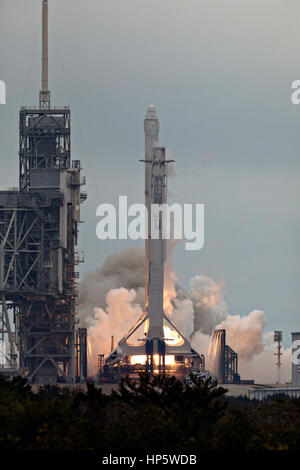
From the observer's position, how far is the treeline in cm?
6531

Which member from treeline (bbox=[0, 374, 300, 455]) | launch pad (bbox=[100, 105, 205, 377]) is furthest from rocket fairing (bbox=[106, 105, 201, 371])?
treeline (bbox=[0, 374, 300, 455])

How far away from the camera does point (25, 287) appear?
148 metres

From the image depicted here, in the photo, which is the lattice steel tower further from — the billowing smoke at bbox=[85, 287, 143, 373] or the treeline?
the treeline

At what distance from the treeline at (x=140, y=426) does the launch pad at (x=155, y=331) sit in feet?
213

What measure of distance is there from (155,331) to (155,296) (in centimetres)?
358

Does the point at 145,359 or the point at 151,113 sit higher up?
the point at 151,113

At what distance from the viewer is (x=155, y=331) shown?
149750 millimetres

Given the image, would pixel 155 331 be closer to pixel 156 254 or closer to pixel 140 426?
pixel 156 254

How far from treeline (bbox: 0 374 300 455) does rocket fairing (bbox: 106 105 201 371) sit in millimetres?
65120

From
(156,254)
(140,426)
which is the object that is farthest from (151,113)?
(140,426)

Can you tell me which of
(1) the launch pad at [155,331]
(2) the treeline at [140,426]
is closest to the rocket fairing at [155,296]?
(1) the launch pad at [155,331]

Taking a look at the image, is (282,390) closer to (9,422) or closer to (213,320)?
(213,320)

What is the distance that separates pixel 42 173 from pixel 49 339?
17.3 m
